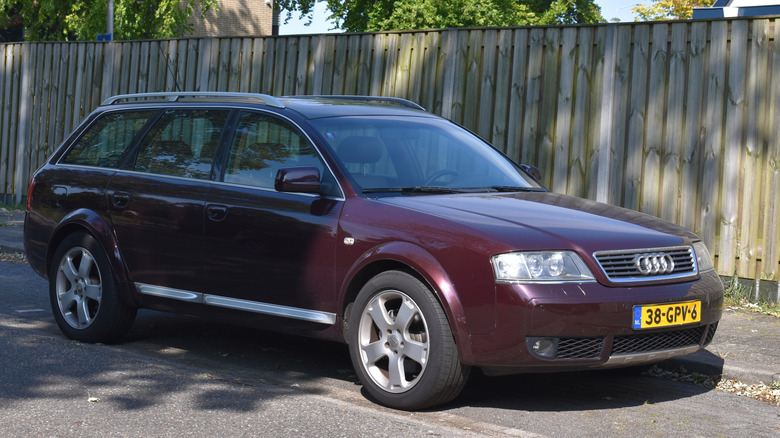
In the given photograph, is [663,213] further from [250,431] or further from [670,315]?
[250,431]

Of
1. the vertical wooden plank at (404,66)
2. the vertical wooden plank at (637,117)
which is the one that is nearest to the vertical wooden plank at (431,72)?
the vertical wooden plank at (404,66)

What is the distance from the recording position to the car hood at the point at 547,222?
5.08 m

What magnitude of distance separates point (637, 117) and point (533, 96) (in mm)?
1128

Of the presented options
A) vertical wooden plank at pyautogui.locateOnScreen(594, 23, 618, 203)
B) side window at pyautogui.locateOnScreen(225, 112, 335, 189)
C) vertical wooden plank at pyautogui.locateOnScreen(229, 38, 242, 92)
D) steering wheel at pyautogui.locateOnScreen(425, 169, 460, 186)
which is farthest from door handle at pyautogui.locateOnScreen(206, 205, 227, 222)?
vertical wooden plank at pyautogui.locateOnScreen(229, 38, 242, 92)

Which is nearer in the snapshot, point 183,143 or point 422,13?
point 183,143

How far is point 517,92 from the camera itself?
10008 mm

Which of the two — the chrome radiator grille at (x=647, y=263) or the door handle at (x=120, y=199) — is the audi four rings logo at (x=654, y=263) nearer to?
the chrome radiator grille at (x=647, y=263)

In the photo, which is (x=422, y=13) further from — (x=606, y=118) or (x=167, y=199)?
(x=167, y=199)

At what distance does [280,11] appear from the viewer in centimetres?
4528

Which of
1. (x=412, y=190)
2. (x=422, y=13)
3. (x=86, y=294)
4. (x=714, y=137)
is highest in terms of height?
(x=422, y=13)

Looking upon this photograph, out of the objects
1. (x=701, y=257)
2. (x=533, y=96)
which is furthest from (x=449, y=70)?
(x=701, y=257)

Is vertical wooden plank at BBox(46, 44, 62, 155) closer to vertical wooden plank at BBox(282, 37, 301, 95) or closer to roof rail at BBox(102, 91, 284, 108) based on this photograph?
vertical wooden plank at BBox(282, 37, 301, 95)

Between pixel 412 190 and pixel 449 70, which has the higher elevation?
pixel 449 70

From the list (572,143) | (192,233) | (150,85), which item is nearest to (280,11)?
(150,85)
